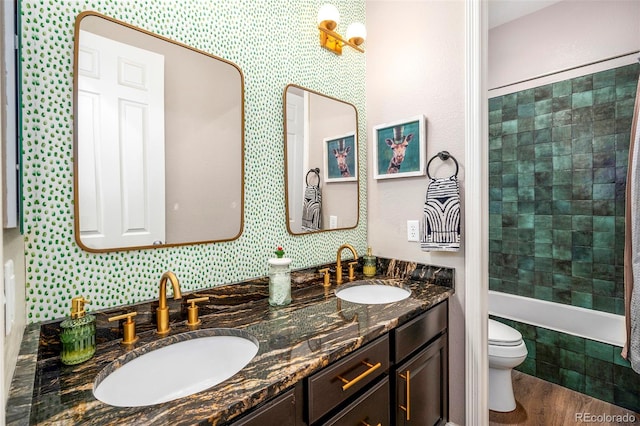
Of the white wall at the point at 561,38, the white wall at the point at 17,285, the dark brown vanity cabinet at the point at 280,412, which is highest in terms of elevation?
the white wall at the point at 561,38

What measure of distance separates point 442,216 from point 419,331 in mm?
579

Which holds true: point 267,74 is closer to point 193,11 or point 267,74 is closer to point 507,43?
point 193,11

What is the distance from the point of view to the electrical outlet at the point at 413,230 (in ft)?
5.66

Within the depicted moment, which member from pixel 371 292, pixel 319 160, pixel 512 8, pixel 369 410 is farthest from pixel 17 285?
pixel 512 8

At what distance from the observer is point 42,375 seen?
764 millimetres

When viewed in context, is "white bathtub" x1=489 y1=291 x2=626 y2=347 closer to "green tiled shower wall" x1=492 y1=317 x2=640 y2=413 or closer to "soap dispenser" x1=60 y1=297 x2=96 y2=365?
"green tiled shower wall" x1=492 y1=317 x2=640 y2=413

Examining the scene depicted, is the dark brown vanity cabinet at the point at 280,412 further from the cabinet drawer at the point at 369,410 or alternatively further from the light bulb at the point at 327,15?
the light bulb at the point at 327,15

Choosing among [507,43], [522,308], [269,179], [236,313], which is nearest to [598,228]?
[522,308]

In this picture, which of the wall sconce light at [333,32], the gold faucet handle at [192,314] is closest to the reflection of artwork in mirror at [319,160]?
the wall sconce light at [333,32]

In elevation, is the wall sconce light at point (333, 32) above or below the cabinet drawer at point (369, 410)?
above

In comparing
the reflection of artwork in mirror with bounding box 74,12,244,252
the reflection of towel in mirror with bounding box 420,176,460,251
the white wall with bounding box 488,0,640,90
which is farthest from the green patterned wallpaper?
the white wall with bounding box 488,0,640,90

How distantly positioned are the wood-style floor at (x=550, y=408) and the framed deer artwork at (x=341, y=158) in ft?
5.51

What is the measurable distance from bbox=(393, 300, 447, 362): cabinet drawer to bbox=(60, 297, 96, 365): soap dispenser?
982mm

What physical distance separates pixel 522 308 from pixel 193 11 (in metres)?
3.04
